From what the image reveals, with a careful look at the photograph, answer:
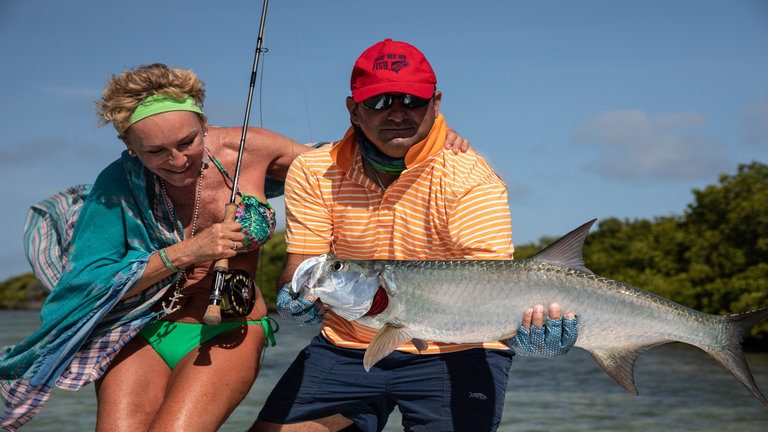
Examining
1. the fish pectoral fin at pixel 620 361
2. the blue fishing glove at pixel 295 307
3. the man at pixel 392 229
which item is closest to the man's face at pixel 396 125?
the man at pixel 392 229

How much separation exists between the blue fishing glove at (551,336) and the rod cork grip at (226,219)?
1.74 meters

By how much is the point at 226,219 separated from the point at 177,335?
848mm

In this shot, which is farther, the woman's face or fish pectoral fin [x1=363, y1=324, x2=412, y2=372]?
the woman's face

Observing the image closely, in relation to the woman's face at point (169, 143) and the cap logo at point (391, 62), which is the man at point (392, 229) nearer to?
the cap logo at point (391, 62)

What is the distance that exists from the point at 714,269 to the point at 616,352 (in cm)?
2531

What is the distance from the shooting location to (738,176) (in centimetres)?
2844

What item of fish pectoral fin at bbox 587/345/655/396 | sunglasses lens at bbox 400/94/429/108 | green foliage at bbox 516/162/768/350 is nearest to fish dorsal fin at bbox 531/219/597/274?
fish pectoral fin at bbox 587/345/655/396

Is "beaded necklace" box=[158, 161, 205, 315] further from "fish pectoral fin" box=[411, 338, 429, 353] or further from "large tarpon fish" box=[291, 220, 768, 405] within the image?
"fish pectoral fin" box=[411, 338, 429, 353]

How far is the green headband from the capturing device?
4.92 metres

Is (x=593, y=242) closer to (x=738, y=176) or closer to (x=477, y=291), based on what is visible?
(x=738, y=176)

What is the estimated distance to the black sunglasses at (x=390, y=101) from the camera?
4543mm

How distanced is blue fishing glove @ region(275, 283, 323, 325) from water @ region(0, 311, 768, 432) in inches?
397

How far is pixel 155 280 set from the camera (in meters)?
5.10

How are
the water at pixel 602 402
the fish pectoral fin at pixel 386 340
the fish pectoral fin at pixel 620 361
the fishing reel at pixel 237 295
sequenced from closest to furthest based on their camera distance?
the fish pectoral fin at pixel 386 340 < the fish pectoral fin at pixel 620 361 < the fishing reel at pixel 237 295 < the water at pixel 602 402
